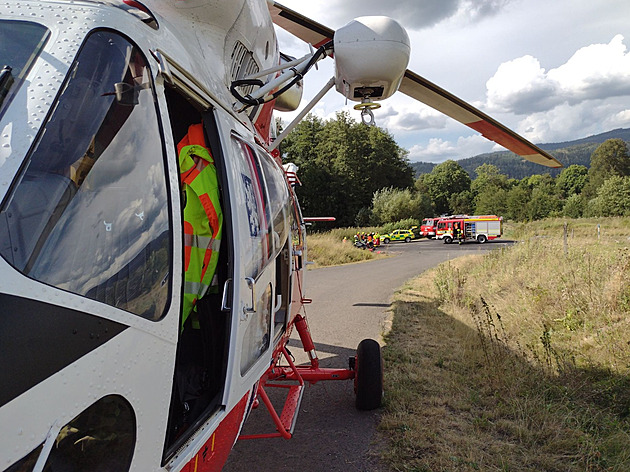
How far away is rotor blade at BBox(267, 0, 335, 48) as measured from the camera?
4.58 meters

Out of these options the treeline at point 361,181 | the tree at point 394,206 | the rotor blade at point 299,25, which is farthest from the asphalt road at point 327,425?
the tree at point 394,206

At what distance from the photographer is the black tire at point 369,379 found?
4.73 meters

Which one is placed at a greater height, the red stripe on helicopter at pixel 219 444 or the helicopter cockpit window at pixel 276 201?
the helicopter cockpit window at pixel 276 201

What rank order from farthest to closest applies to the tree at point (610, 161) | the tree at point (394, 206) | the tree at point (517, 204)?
1. the tree at point (610, 161)
2. the tree at point (517, 204)
3. the tree at point (394, 206)

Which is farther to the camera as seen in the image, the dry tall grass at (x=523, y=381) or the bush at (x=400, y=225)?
the bush at (x=400, y=225)

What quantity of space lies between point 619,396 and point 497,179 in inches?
3701

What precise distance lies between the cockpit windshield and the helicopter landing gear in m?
3.97

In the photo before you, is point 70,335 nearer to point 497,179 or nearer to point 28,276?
point 28,276

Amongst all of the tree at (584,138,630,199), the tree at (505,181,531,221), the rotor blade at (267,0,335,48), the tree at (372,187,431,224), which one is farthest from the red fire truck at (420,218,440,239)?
the tree at (584,138,630,199)

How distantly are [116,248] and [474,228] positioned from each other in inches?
1458

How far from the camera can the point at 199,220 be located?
2361 millimetres

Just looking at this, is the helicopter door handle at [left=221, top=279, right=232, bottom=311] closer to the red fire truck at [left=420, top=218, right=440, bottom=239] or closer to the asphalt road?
the asphalt road

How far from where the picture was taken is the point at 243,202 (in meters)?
2.46

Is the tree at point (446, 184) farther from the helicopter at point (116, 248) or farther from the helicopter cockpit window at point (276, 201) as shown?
the helicopter at point (116, 248)
